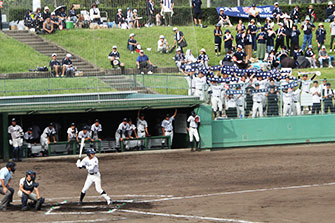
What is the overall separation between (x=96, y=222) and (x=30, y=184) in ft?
8.30

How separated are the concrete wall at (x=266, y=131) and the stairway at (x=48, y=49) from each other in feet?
22.3

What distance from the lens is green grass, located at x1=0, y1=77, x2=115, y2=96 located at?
2722cm

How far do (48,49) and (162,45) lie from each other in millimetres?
6312

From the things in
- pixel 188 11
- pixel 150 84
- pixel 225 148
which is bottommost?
pixel 225 148

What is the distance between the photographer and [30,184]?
56.2 ft

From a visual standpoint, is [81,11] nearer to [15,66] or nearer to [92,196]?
A: [15,66]

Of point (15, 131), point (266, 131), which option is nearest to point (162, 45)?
point (266, 131)

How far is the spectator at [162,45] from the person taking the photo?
108ft

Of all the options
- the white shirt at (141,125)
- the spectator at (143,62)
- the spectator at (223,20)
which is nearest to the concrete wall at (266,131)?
the white shirt at (141,125)

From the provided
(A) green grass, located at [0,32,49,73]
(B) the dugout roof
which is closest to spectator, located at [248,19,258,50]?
(B) the dugout roof

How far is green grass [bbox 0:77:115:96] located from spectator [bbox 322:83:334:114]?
9.61 metres

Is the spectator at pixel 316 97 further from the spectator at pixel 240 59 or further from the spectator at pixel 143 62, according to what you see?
the spectator at pixel 143 62

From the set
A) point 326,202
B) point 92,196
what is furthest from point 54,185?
point 326,202

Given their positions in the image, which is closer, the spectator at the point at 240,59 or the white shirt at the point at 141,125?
the white shirt at the point at 141,125
